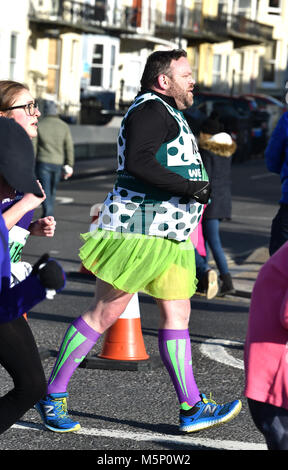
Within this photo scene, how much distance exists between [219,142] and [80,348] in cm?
488

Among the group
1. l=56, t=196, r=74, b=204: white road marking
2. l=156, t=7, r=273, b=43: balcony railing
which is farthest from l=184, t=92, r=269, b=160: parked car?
l=56, t=196, r=74, b=204: white road marking

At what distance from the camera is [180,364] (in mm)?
5262

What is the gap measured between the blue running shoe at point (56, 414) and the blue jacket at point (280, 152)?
8.32ft

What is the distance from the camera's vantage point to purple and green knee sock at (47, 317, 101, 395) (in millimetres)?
5254

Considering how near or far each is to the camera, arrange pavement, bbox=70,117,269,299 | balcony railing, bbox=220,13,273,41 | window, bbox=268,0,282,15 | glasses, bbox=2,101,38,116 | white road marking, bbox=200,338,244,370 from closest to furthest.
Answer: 1. glasses, bbox=2,101,38,116
2. white road marking, bbox=200,338,244,370
3. pavement, bbox=70,117,269,299
4. balcony railing, bbox=220,13,273,41
5. window, bbox=268,0,282,15

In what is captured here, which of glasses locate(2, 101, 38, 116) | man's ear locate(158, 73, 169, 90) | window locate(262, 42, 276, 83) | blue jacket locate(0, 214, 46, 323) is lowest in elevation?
window locate(262, 42, 276, 83)

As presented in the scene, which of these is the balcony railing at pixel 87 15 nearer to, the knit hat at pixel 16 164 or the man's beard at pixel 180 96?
the man's beard at pixel 180 96

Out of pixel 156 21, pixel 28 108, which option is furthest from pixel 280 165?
pixel 156 21

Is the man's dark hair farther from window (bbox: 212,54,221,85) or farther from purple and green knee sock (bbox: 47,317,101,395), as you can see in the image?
window (bbox: 212,54,221,85)

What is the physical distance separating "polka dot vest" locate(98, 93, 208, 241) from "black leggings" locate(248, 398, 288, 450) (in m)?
1.62
